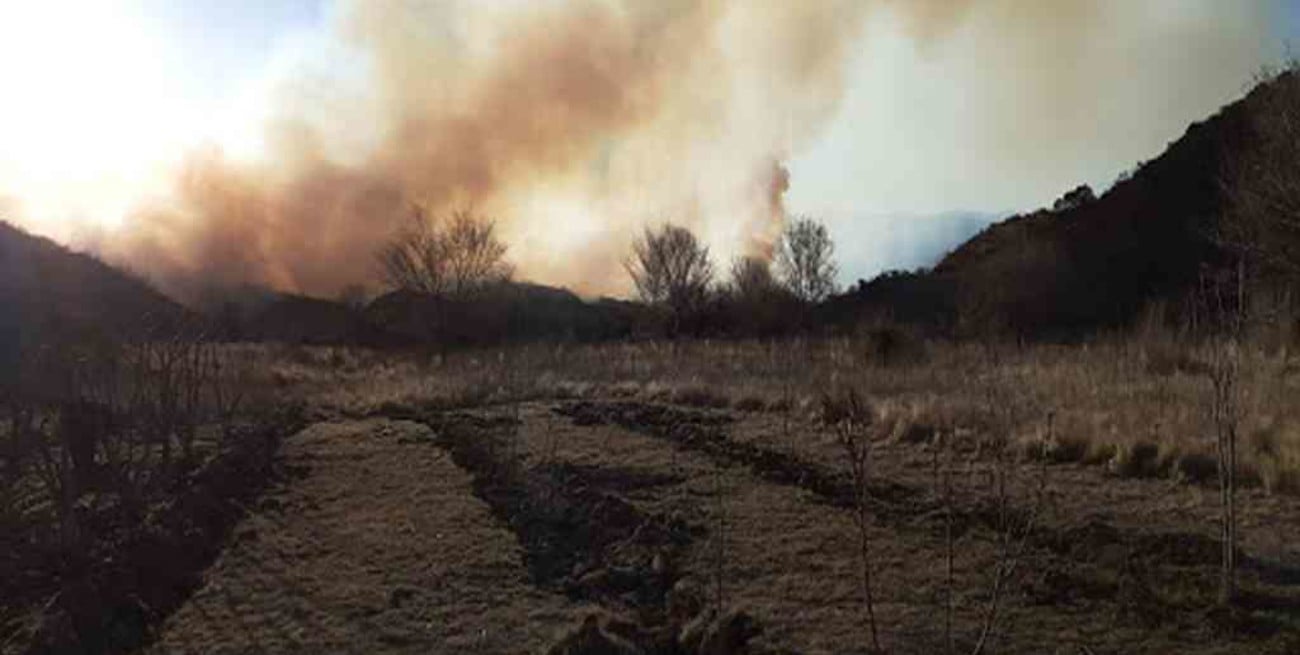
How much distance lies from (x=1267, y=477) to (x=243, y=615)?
899cm

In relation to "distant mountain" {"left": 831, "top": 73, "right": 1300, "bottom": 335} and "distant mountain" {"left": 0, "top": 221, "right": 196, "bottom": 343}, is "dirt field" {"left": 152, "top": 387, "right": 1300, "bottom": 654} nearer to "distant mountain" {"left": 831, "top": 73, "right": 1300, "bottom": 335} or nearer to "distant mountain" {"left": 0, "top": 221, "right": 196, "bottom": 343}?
"distant mountain" {"left": 831, "top": 73, "right": 1300, "bottom": 335}

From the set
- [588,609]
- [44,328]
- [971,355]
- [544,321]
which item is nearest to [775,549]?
[588,609]

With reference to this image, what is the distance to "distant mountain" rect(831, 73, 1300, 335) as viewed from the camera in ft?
174

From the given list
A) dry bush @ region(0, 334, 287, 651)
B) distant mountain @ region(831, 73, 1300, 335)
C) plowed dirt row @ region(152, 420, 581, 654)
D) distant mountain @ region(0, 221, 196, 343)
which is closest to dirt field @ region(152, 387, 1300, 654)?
plowed dirt row @ region(152, 420, 581, 654)

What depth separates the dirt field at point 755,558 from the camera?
732 cm

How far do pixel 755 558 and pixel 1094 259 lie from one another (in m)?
55.3

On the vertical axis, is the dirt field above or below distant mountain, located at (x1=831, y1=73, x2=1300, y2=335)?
below

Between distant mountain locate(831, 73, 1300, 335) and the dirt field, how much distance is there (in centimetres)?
3284

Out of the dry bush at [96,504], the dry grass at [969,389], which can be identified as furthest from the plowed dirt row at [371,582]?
the dry grass at [969,389]

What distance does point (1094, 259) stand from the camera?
6016cm

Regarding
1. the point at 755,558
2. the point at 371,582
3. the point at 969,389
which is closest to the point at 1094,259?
the point at 969,389

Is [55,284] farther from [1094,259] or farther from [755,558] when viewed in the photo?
[755,558]

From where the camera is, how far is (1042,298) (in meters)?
55.0

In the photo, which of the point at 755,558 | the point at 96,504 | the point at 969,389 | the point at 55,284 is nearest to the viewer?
the point at 755,558
